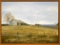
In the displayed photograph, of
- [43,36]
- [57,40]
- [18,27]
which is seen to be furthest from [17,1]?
[57,40]

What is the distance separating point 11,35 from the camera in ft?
8.39

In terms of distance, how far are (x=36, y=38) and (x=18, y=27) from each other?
1.45 ft

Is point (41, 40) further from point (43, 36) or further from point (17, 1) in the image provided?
point (17, 1)

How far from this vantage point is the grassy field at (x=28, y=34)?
255 cm

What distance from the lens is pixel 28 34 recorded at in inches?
101

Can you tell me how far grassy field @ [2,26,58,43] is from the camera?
101 inches

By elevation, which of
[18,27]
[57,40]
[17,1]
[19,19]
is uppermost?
[17,1]

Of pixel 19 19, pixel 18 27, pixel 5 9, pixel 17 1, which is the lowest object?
pixel 18 27

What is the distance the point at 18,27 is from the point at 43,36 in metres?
0.56

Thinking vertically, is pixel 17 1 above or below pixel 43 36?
above

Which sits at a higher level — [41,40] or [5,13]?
[5,13]

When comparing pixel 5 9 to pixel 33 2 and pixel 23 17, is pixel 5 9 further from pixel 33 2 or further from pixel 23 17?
pixel 33 2

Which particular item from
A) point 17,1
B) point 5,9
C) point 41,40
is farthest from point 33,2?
point 41,40

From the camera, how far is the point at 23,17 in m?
2.57
